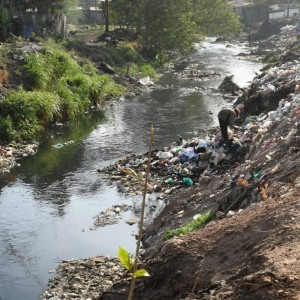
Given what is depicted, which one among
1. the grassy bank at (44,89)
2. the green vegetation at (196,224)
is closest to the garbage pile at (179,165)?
the green vegetation at (196,224)

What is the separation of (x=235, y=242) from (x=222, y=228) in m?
0.65

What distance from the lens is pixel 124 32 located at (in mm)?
41281

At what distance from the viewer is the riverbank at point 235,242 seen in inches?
201

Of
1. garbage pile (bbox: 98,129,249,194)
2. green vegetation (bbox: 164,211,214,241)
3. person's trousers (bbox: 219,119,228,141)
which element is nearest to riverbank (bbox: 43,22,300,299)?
→ green vegetation (bbox: 164,211,214,241)

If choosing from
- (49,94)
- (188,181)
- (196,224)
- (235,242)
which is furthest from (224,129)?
(49,94)

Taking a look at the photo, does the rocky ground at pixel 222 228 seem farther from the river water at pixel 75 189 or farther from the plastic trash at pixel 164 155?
the river water at pixel 75 189

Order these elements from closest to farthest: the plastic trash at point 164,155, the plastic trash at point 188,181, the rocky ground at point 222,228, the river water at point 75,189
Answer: the rocky ground at point 222,228 < the river water at point 75,189 < the plastic trash at point 188,181 < the plastic trash at point 164,155

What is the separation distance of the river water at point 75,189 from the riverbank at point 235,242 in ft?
2.29

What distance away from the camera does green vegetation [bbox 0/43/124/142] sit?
18203mm

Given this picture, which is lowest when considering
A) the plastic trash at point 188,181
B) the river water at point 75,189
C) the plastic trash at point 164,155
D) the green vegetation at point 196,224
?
the river water at point 75,189

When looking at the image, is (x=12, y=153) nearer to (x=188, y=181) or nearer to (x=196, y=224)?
(x=188, y=181)

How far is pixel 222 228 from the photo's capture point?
22.5 feet

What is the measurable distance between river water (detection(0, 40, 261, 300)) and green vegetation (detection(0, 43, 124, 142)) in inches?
30.2

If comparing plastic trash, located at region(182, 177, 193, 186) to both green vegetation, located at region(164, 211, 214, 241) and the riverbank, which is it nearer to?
the riverbank
